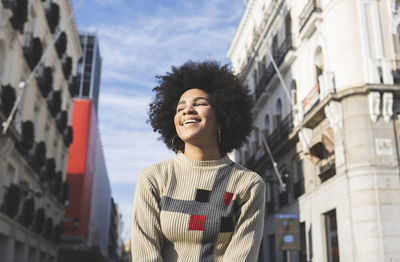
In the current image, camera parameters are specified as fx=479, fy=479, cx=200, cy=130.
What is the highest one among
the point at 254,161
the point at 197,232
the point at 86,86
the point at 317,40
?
the point at 86,86

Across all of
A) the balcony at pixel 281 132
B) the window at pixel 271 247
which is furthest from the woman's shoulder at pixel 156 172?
the window at pixel 271 247

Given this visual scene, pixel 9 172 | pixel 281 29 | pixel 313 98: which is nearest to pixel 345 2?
pixel 313 98

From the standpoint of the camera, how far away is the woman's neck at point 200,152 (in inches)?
124

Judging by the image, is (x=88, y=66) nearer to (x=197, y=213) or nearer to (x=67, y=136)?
(x=67, y=136)

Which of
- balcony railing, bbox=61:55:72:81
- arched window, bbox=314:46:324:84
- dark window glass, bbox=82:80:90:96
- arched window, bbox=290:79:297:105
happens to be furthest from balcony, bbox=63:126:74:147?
dark window glass, bbox=82:80:90:96

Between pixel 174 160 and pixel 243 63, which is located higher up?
pixel 243 63

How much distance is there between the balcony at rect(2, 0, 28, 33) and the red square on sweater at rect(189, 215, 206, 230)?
678 inches

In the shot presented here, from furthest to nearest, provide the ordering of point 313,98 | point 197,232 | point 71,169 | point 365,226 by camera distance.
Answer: point 71,169 → point 313,98 → point 365,226 → point 197,232

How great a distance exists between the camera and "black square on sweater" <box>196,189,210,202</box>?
298 cm

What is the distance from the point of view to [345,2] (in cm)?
1841

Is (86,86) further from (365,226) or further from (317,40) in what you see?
(365,226)

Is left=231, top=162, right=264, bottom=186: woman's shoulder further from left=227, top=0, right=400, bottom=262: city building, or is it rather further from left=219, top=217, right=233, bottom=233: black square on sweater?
left=227, top=0, right=400, bottom=262: city building

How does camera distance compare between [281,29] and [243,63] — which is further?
[243,63]

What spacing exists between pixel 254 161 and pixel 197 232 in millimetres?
26520
